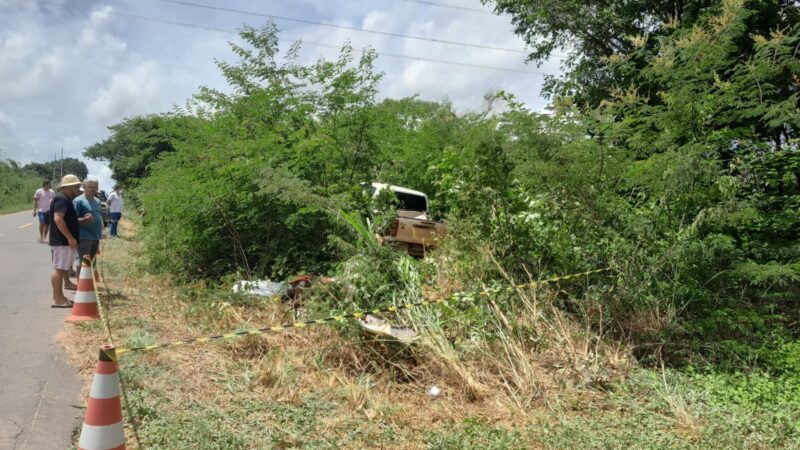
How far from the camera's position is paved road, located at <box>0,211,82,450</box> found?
385 centimetres

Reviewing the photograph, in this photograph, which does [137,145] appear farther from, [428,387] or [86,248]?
[428,387]

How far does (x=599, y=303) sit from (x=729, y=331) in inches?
59.2

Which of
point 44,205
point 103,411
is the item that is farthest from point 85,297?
point 44,205

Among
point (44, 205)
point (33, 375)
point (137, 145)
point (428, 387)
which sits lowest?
point (428, 387)

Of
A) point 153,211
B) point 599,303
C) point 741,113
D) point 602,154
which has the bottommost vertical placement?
point 599,303

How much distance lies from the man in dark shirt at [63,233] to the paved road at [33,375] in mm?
307

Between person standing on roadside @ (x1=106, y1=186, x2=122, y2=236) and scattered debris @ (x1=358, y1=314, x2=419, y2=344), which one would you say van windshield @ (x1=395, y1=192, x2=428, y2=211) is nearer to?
scattered debris @ (x1=358, y1=314, x2=419, y2=344)

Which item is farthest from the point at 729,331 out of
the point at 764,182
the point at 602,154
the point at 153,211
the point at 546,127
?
the point at 153,211

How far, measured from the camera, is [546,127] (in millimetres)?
6531

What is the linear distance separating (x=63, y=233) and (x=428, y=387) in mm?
5000

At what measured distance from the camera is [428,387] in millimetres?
5289

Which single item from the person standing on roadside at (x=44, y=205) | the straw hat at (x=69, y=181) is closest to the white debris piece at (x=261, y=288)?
the straw hat at (x=69, y=181)

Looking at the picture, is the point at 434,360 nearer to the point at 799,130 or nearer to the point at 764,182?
the point at 764,182

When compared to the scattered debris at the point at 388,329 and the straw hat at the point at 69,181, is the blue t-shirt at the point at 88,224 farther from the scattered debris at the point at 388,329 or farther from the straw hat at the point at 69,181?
the scattered debris at the point at 388,329
